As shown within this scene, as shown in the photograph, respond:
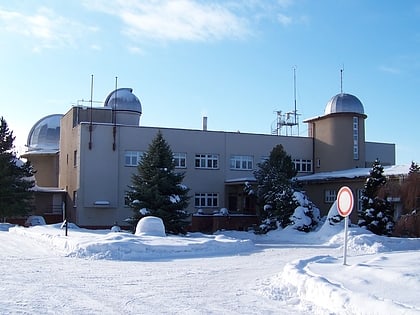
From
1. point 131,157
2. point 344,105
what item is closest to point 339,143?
point 344,105

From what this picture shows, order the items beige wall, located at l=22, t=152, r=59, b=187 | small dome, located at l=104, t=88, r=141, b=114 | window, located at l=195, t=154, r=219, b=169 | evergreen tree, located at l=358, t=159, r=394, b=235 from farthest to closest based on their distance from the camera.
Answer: beige wall, located at l=22, t=152, r=59, b=187 → small dome, located at l=104, t=88, r=141, b=114 → window, located at l=195, t=154, r=219, b=169 → evergreen tree, located at l=358, t=159, r=394, b=235

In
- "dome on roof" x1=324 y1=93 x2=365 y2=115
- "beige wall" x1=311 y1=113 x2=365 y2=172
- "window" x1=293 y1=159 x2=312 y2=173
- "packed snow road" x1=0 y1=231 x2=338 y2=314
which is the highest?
"dome on roof" x1=324 y1=93 x2=365 y2=115

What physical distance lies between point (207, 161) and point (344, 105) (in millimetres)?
11748

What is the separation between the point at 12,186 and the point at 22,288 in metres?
32.8

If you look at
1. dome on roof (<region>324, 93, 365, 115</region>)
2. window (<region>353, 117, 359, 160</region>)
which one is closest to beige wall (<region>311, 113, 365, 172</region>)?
window (<region>353, 117, 359, 160</region>)

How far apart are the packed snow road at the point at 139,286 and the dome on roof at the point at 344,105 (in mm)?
29152

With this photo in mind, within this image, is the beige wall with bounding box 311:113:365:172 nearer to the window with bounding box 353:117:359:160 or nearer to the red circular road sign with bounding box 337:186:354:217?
the window with bounding box 353:117:359:160

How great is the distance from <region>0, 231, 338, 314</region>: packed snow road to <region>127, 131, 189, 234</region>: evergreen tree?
45.3ft

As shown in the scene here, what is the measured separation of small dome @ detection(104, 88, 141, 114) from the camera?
5000cm

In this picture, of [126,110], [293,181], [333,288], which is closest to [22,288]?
[333,288]

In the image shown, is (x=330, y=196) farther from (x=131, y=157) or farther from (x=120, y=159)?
(x=120, y=159)

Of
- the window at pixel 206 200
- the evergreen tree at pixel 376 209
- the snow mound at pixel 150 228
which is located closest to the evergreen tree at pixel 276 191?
the evergreen tree at pixel 376 209

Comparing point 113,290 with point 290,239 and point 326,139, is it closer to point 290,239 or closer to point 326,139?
point 290,239

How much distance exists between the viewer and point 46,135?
200 ft
